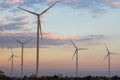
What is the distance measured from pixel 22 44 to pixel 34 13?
29905 millimetres

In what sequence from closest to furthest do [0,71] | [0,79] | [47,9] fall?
1. [47,9]
2. [0,79]
3. [0,71]

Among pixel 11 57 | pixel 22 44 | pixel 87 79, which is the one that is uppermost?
pixel 22 44

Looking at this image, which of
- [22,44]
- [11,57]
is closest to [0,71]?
[11,57]

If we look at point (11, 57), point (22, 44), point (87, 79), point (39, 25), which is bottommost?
point (87, 79)

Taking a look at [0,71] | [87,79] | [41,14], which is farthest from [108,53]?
[41,14]

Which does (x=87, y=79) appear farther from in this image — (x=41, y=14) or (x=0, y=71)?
(x=41, y=14)

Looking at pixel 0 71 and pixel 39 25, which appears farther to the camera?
pixel 0 71

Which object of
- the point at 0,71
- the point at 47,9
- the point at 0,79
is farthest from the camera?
the point at 0,71

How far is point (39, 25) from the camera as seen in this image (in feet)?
286

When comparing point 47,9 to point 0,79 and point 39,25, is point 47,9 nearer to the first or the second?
point 39,25

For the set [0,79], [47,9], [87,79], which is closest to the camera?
[47,9]

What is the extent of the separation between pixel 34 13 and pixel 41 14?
2008 millimetres

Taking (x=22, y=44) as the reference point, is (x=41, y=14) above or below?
above

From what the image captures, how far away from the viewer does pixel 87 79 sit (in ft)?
506
